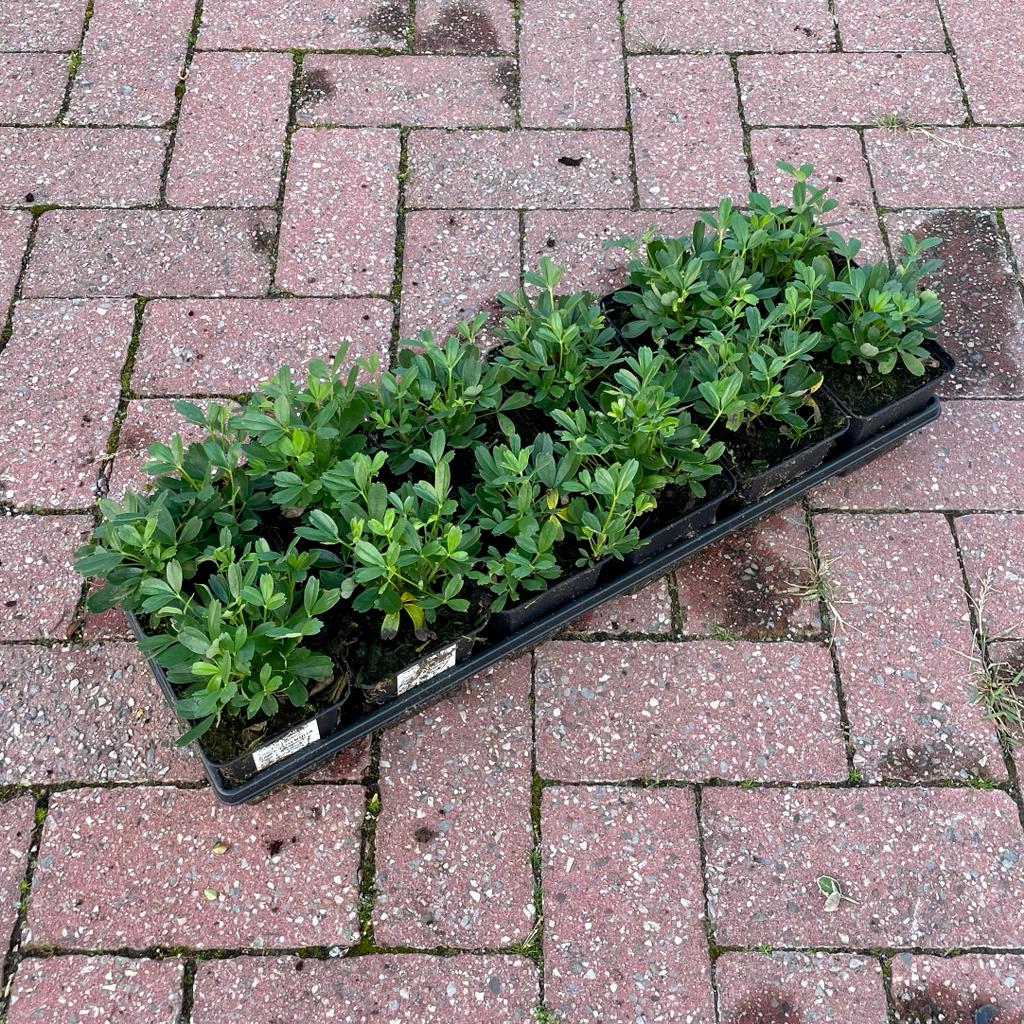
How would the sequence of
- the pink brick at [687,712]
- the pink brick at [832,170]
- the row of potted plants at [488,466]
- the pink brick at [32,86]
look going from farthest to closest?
the pink brick at [32,86], the pink brick at [832,170], the pink brick at [687,712], the row of potted plants at [488,466]

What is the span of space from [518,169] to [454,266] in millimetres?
436

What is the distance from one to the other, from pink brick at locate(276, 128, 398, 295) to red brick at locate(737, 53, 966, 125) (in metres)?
1.17

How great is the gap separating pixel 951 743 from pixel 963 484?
69cm

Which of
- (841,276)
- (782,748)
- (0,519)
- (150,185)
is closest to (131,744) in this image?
(0,519)

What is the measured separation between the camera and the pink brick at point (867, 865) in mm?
2121

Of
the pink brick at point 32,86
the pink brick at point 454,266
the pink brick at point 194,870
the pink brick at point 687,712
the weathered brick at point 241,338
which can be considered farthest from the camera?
the pink brick at point 32,86

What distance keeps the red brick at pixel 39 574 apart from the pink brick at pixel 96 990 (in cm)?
72

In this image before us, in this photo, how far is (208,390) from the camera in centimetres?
278

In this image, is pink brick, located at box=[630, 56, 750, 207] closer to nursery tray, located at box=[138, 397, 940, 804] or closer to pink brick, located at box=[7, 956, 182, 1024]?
nursery tray, located at box=[138, 397, 940, 804]

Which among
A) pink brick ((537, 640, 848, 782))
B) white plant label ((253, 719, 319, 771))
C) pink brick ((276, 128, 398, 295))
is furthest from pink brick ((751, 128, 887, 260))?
white plant label ((253, 719, 319, 771))

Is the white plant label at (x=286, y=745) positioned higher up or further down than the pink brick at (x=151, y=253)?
further down

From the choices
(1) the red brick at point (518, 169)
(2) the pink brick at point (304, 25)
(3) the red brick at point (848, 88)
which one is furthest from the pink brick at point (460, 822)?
(2) the pink brick at point (304, 25)

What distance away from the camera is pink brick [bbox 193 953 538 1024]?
204cm

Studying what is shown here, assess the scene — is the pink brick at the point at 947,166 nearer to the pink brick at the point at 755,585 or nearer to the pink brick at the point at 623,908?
the pink brick at the point at 755,585
